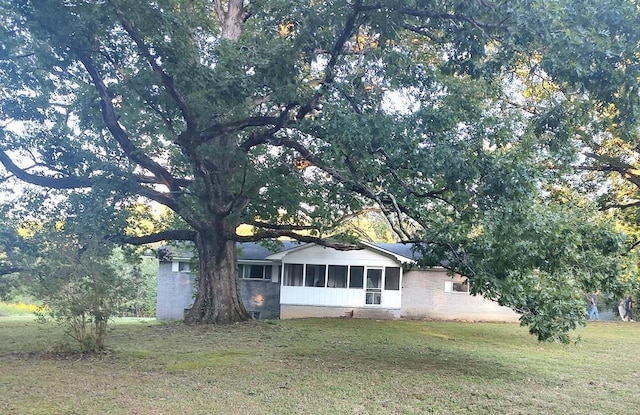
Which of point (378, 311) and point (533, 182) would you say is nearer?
point (533, 182)

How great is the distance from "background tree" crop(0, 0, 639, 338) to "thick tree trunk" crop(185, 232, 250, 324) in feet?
7.80

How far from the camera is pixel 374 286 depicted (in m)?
24.1

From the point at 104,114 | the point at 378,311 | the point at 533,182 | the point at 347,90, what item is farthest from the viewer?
the point at 378,311

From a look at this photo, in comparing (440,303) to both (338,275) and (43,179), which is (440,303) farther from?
(43,179)

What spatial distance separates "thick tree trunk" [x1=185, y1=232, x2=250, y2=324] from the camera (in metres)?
17.5

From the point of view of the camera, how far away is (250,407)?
686 cm

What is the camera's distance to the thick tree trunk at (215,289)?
57.3 feet

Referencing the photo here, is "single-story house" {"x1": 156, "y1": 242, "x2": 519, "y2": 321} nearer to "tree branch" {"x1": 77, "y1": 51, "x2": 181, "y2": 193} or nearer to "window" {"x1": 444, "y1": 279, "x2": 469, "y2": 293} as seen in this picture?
"window" {"x1": 444, "y1": 279, "x2": 469, "y2": 293}

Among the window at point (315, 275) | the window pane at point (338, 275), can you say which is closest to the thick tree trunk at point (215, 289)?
the window at point (315, 275)

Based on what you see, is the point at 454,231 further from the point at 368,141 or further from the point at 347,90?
the point at 347,90

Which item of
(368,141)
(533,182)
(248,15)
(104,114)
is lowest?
(533,182)

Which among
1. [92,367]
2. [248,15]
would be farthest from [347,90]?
[248,15]

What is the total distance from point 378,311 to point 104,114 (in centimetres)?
1478

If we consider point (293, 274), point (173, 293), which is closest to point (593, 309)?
point (293, 274)
